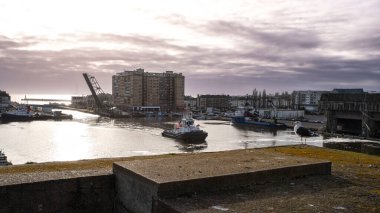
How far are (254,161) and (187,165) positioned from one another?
159cm

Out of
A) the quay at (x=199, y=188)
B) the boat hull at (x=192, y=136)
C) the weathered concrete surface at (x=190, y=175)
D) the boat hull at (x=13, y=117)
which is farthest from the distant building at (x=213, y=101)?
the quay at (x=199, y=188)

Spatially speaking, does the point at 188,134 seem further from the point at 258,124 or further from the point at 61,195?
the point at 61,195

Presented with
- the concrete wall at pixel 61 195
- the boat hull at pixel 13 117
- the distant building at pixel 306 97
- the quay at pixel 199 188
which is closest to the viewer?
the quay at pixel 199 188

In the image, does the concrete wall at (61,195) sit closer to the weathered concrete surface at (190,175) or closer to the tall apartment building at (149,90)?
the weathered concrete surface at (190,175)

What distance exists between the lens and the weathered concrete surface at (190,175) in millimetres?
5441

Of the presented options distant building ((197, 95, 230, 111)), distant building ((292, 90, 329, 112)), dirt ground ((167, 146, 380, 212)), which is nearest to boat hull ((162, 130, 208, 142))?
dirt ground ((167, 146, 380, 212))

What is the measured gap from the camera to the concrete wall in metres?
5.94

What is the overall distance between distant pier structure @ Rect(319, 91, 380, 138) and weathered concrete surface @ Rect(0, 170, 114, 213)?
130 feet

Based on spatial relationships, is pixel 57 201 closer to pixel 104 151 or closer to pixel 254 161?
pixel 254 161

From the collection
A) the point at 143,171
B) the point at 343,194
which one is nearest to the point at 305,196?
the point at 343,194

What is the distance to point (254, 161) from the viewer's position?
7566 millimetres

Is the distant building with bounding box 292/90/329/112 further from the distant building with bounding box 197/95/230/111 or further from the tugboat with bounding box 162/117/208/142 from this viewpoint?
the tugboat with bounding box 162/117/208/142

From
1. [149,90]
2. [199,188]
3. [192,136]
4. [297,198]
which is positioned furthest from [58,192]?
[149,90]

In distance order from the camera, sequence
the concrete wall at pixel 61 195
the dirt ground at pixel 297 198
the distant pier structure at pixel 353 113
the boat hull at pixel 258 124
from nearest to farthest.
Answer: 1. the dirt ground at pixel 297 198
2. the concrete wall at pixel 61 195
3. the distant pier structure at pixel 353 113
4. the boat hull at pixel 258 124
